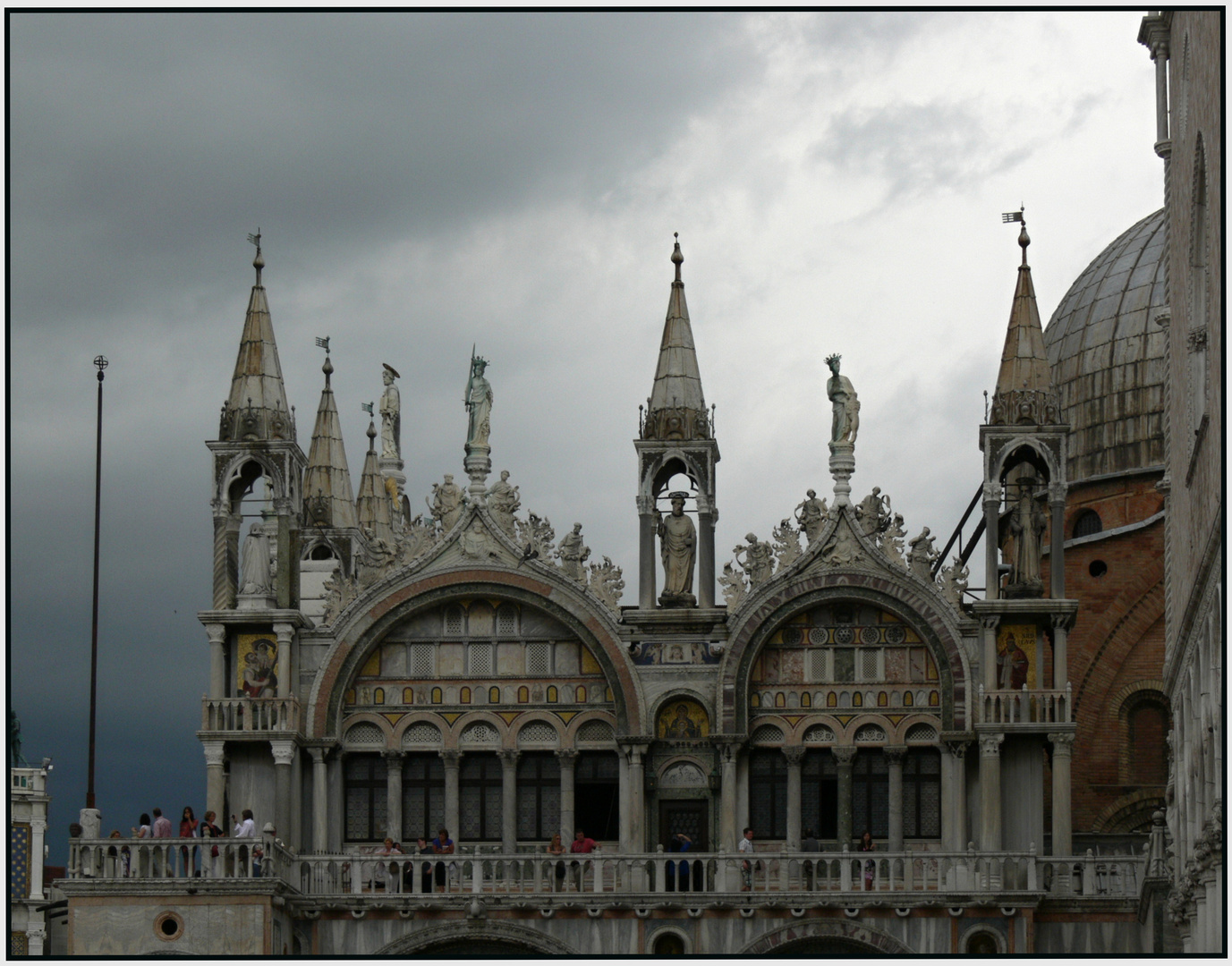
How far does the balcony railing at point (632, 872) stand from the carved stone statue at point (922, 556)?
4.48m

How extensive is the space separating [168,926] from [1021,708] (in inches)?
526

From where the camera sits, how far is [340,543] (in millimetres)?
55281

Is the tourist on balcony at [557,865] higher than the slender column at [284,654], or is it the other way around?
the slender column at [284,654]

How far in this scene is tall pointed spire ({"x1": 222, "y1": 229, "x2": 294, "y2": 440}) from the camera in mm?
48094

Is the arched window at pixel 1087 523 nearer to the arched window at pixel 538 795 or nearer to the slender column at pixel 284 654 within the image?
the arched window at pixel 538 795

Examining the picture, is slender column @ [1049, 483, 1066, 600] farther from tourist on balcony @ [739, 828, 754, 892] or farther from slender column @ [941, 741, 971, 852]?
tourist on balcony @ [739, 828, 754, 892]

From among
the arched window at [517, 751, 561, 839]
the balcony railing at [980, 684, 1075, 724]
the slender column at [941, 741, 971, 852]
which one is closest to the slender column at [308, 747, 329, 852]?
A: the arched window at [517, 751, 561, 839]

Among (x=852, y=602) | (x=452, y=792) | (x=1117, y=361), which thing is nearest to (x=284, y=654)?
(x=452, y=792)

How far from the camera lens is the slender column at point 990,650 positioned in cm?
4631

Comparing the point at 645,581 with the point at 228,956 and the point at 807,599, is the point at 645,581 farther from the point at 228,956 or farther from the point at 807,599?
the point at 228,956

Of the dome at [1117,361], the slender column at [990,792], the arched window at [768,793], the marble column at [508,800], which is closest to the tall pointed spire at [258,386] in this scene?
the marble column at [508,800]

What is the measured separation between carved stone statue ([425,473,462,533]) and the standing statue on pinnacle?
88cm

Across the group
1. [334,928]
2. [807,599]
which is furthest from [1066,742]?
[334,928]

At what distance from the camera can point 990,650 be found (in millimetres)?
46438
